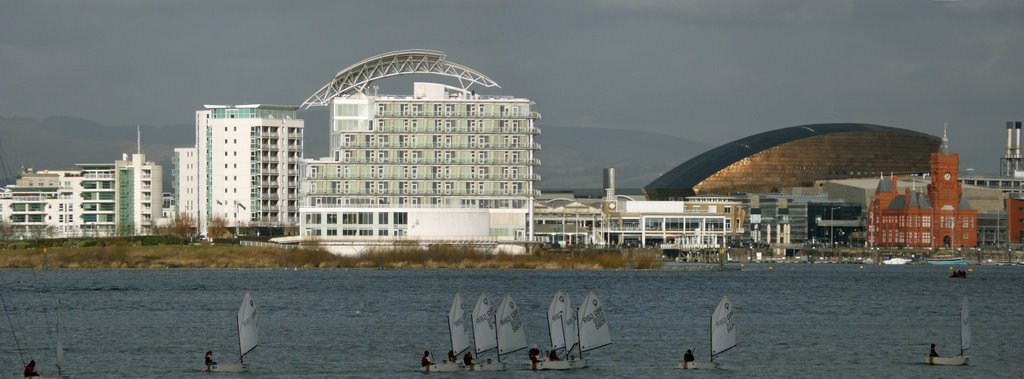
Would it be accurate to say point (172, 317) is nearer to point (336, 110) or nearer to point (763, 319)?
point (763, 319)

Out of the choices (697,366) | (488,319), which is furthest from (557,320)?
(697,366)

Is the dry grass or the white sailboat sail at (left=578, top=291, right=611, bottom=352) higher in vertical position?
the dry grass

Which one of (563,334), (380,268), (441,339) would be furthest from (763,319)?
(380,268)

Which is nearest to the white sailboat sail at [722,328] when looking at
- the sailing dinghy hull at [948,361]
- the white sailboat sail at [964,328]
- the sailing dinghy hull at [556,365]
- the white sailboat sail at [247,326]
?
the sailing dinghy hull at [556,365]

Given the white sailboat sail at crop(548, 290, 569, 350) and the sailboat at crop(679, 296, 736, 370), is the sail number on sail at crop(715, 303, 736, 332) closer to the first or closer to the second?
the sailboat at crop(679, 296, 736, 370)

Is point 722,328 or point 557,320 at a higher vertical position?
point 557,320

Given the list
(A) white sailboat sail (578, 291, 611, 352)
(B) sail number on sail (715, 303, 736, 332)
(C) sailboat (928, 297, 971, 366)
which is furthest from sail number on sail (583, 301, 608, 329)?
(C) sailboat (928, 297, 971, 366)

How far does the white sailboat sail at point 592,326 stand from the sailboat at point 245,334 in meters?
15.4

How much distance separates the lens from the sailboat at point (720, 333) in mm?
79250

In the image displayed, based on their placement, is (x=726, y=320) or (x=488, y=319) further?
(x=726, y=320)

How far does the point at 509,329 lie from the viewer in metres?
78.6

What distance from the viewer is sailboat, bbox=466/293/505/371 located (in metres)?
76.3

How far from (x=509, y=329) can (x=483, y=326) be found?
1666 mm

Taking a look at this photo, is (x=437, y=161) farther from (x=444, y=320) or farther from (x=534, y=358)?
(x=534, y=358)
